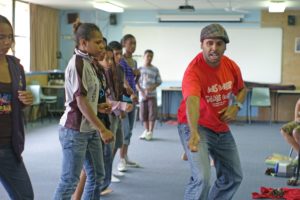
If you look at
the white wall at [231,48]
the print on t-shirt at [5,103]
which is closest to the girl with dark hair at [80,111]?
the print on t-shirt at [5,103]

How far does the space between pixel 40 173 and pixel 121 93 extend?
5.69ft

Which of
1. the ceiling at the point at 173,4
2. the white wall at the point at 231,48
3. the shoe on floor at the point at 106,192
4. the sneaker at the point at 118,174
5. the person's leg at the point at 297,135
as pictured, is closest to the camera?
the shoe on floor at the point at 106,192

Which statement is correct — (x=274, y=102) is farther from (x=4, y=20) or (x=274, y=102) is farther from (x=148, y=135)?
(x=4, y=20)

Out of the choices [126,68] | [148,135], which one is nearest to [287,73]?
[148,135]

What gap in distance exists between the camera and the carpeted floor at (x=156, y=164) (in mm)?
4379

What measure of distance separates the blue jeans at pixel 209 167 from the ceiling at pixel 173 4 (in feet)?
20.0

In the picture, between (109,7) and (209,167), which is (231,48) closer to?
(109,7)

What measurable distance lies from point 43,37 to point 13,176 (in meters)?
8.18

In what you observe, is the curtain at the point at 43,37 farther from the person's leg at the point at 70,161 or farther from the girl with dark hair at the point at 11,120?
the girl with dark hair at the point at 11,120

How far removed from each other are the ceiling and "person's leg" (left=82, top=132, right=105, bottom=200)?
633 centimetres

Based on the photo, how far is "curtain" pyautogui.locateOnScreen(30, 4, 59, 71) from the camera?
9.70m

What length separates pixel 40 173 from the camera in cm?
503

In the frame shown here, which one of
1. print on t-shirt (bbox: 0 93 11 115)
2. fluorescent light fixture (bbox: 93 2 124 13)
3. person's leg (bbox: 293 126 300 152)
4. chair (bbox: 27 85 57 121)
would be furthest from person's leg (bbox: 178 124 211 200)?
fluorescent light fixture (bbox: 93 2 124 13)

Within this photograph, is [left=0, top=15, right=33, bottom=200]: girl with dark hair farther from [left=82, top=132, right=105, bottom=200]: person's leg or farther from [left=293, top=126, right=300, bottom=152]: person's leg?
[left=293, top=126, right=300, bottom=152]: person's leg
